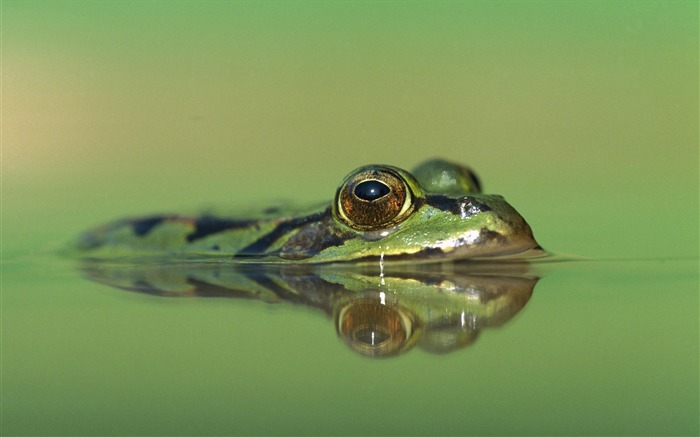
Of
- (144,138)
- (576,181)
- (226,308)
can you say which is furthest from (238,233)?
(144,138)

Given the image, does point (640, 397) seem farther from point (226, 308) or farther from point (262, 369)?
point (226, 308)

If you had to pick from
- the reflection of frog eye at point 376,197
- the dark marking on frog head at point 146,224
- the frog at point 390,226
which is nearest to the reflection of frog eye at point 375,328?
the frog at point 390,226

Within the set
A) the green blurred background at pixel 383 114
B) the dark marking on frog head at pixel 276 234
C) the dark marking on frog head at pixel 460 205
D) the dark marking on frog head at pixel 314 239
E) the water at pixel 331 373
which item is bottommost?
the water at pixel 331 373

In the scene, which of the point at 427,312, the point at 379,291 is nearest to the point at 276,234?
the point at 379,291

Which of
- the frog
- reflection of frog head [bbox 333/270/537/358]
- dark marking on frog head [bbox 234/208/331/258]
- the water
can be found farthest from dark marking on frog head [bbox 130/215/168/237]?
reflection of frog head [bbox 333/270/537/358]

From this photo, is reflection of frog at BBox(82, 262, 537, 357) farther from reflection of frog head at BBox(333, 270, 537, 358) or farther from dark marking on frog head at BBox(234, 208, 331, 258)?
dark marking on frog head at BBox(234, 208, 331, 258)

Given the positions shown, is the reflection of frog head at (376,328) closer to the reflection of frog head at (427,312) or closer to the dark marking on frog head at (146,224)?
the reflection of frog head at (427,312)
